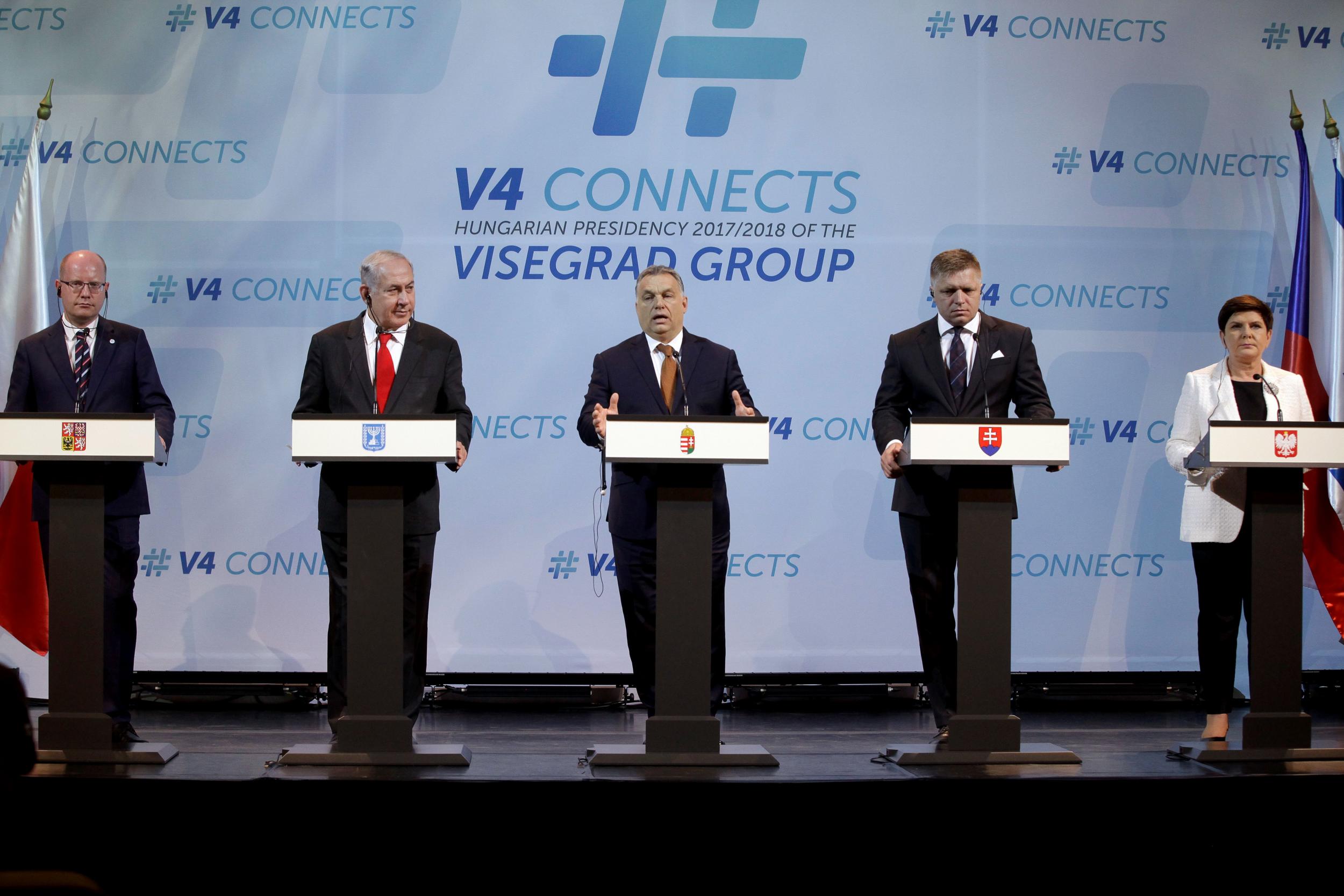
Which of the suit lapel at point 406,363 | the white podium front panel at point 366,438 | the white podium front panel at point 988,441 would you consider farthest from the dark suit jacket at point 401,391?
the white podium front panel at point 988,441

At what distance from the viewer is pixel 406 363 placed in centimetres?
365

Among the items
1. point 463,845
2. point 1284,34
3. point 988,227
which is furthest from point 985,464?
point 1284,34

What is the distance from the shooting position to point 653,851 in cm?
298

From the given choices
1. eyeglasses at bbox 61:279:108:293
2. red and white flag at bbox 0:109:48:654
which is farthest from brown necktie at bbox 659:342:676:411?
red and white flag at bbox 0:109:48:654

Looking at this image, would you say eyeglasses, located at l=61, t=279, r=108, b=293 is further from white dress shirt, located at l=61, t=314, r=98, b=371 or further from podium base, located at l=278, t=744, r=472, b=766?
podium base, located at l=278, t=744, r=472, b=766

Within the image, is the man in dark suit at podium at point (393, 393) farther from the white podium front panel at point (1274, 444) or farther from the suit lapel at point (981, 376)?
the white podium front panel at point (1274, 444)

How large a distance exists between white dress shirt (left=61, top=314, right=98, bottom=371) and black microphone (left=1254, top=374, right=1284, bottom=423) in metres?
4.24

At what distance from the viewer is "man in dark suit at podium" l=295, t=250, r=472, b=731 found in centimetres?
359

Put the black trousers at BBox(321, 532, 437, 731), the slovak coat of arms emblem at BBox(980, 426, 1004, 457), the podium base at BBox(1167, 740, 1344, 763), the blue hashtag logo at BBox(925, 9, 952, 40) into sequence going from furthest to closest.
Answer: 1. the blue hashtag logo at BBox(925, 9, 952, 40)
2. the black trousers at BBox(321, 532, 437, 731)
3. the podium base at BBox(1167, 740, 1344, 763)
4. the slovak coat of arms emblem at BBox(980, 426, 1004, 457)

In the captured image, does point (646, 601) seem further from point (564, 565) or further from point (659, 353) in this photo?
point (564, 565)

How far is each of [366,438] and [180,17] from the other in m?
3.36

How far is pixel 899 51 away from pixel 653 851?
4.07 metres

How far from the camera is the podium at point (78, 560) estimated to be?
3270 mm

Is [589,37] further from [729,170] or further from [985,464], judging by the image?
[985,464]
